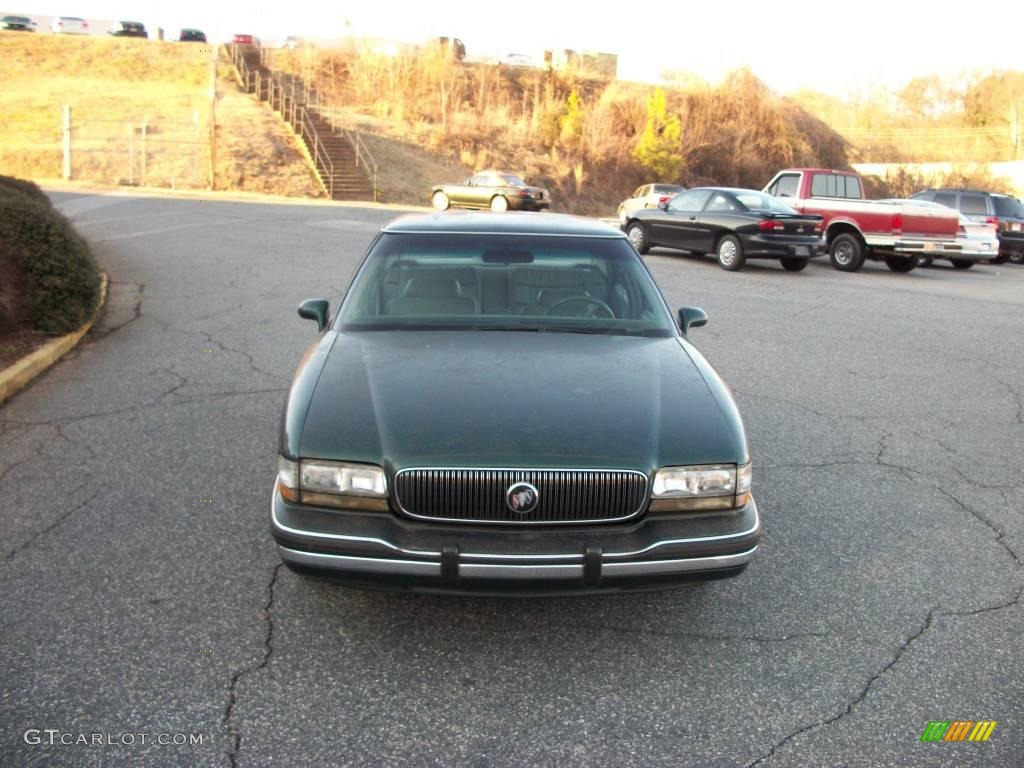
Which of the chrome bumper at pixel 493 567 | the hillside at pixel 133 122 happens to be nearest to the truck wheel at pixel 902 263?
the chrome bumper at pixel 493 567

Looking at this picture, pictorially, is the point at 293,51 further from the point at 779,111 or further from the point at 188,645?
the point at 188,645

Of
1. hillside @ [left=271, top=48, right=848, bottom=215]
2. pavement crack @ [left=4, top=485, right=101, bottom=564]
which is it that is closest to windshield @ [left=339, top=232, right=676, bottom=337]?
pavement crack @ [left=4, top=485, right=101, bottom=564]

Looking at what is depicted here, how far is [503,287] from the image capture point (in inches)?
187

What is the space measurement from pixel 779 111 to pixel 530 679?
63232mm

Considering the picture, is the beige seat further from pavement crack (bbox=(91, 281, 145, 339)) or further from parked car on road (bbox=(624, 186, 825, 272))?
parked car on road (bbox=(624, 186, 825, 272))

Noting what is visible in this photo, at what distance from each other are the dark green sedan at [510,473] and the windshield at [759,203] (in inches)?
536

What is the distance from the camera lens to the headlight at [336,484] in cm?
325

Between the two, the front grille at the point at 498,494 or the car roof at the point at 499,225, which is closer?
the front grille at the point at 498,494

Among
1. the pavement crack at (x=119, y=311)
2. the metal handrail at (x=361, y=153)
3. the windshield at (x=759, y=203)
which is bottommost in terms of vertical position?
the pavement crack at (x=119, y=311)

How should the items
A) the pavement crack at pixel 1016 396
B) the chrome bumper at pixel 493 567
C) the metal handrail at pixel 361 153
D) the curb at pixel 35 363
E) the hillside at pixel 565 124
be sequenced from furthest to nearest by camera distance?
the hillside at pixel 565 124, the metal handrail at pixel 361 153, the pavement crack at pixel 1016 396, the curb at pixel 35 363, the chrome bumper at pixel 493 567

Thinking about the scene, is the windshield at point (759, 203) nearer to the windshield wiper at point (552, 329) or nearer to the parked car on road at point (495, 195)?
the windshield wiper at point (552, 329)

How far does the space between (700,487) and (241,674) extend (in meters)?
1.76

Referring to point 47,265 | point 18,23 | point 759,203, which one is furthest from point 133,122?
point 18,23

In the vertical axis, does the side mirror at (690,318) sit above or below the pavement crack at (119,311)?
above
